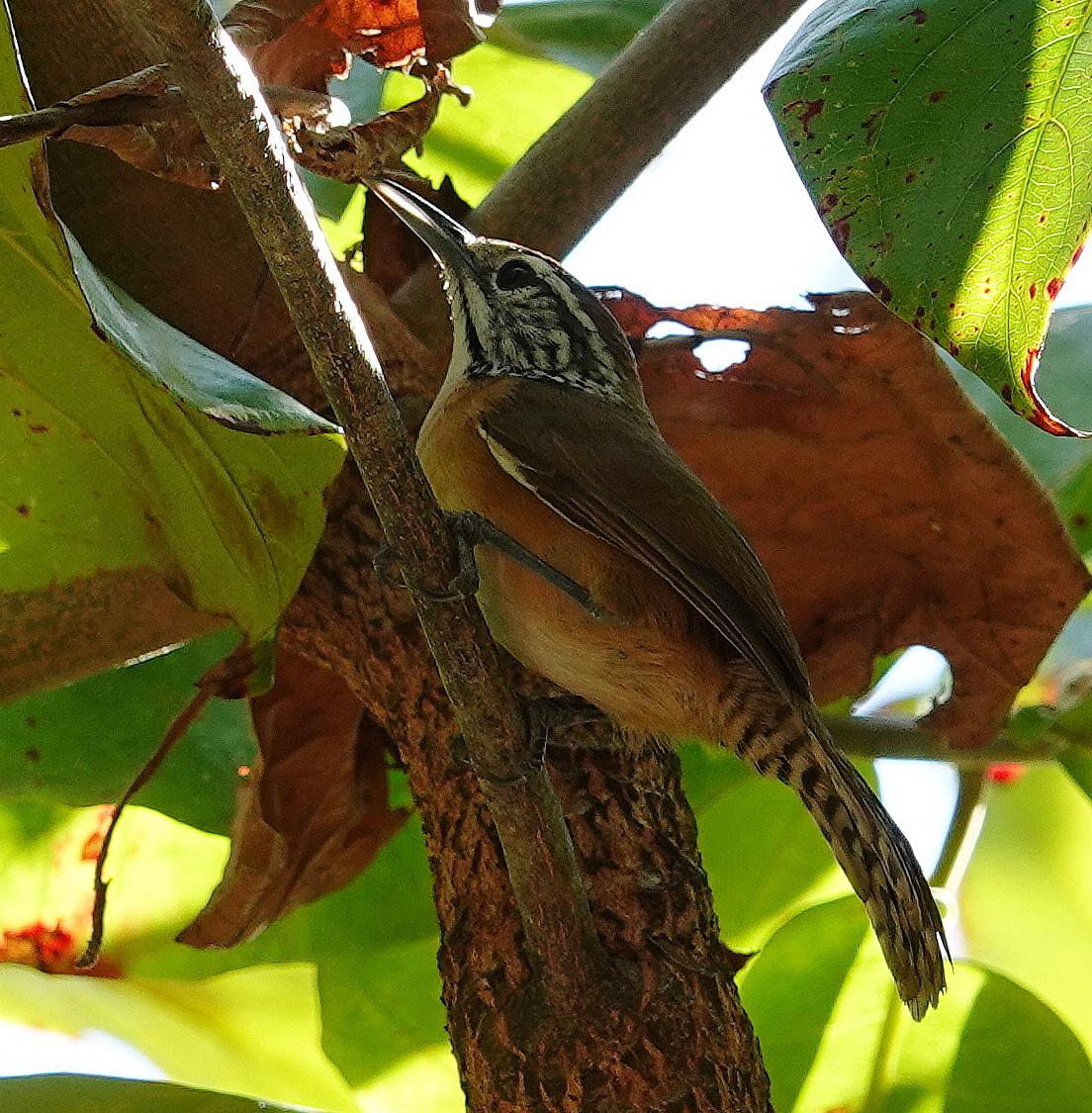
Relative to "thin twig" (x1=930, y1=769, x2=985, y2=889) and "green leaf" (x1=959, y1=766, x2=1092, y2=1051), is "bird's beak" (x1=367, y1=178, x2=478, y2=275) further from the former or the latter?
"green leaf" (x1=959, y1=766, x2=1092, y2=1051)

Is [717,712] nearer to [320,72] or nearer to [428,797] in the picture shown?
[428,797]

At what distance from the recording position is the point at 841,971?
94.0 inches

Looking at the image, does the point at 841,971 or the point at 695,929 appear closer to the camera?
the point at 695,929

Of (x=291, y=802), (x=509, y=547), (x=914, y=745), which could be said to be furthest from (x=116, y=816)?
(x=914, y=745)

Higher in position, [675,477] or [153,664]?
[675,477]

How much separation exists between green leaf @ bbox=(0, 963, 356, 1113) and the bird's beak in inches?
50.8

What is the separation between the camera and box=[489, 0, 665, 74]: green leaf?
3.12m

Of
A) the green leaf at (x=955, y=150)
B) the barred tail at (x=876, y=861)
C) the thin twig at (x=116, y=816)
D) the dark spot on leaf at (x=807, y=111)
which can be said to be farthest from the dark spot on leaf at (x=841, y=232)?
the thin twig at (x=116, y=816)

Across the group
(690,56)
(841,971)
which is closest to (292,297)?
(690,56)

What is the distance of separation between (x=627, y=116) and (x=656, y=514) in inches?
29.0

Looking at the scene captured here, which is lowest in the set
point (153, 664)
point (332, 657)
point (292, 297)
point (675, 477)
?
point (153, 664)

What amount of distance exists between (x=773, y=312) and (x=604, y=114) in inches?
18.3

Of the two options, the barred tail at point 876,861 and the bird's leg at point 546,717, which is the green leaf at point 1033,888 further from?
the bird's leg at point 546,717

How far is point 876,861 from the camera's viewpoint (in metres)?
1.98
